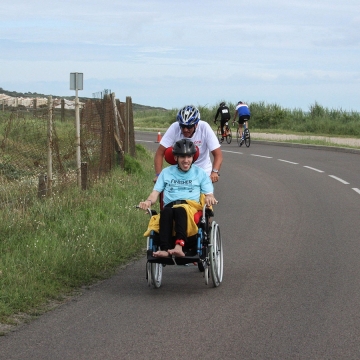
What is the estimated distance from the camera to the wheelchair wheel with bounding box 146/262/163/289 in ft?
26.8

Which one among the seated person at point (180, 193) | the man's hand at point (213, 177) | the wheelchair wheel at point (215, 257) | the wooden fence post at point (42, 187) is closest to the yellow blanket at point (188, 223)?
the seated person at point (180, 193)

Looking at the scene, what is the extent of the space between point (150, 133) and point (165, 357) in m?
40.7

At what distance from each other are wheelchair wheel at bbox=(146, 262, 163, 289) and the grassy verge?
0.75 metres

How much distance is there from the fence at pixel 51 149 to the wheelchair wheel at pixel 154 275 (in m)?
4.70

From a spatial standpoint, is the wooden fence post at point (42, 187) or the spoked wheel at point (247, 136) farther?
the spoked wheel at point (247, 136)

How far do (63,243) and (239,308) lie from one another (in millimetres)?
2980

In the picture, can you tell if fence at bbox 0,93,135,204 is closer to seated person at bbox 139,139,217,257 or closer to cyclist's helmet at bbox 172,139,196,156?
seated person at bbox 139,139,217,257

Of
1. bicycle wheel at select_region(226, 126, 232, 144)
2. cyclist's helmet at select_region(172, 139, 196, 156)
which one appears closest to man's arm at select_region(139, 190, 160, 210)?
cyclist's helmet at select_region(172, 139, 196, 156)

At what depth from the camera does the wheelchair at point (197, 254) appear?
8.00m

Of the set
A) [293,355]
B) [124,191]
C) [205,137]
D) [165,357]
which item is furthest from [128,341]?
[124,191]

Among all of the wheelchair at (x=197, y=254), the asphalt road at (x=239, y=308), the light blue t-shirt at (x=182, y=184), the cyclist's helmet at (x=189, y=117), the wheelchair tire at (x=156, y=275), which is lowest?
the asphalt road at (x=239, y=308)

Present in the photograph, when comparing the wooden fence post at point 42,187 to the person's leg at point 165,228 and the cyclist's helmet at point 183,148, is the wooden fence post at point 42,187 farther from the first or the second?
the person's leg at point 165,228

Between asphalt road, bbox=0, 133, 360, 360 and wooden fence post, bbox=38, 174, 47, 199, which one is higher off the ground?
wooden fence post, bbox=38, 174, 47, 199

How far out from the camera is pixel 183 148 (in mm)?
8320
